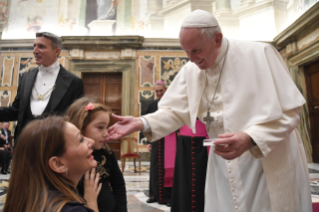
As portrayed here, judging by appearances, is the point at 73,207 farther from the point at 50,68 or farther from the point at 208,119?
the point at 50,68

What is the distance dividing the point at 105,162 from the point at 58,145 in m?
0.69

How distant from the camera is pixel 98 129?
170cm

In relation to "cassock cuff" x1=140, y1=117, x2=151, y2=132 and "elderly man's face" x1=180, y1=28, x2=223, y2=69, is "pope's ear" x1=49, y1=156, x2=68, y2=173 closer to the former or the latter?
"cassock cuff" x1=140, y1=117, x2=151, y2=132

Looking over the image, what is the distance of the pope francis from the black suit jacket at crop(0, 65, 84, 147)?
87cm

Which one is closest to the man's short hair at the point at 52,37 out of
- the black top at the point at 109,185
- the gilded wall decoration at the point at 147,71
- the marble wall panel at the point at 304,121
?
the black top at the point at 109,185

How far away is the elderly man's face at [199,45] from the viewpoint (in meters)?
1.53

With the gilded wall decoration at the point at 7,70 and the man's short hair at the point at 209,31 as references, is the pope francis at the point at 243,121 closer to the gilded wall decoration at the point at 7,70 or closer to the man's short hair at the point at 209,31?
the man's short hair at the point at 209,31

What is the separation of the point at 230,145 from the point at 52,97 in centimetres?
166

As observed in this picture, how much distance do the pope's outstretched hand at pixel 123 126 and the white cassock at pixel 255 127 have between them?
108mm

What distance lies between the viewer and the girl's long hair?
0.96 m

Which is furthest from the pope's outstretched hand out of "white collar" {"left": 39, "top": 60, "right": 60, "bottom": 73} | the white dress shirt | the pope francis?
"white collar" {"left": 39, "top": 60, "right": 60, "bottom": 73}

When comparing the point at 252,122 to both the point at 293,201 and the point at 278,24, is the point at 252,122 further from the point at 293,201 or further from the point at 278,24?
the point at 278,24

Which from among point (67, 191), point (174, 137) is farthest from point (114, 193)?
point (174, 137)

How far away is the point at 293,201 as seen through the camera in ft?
4.59
